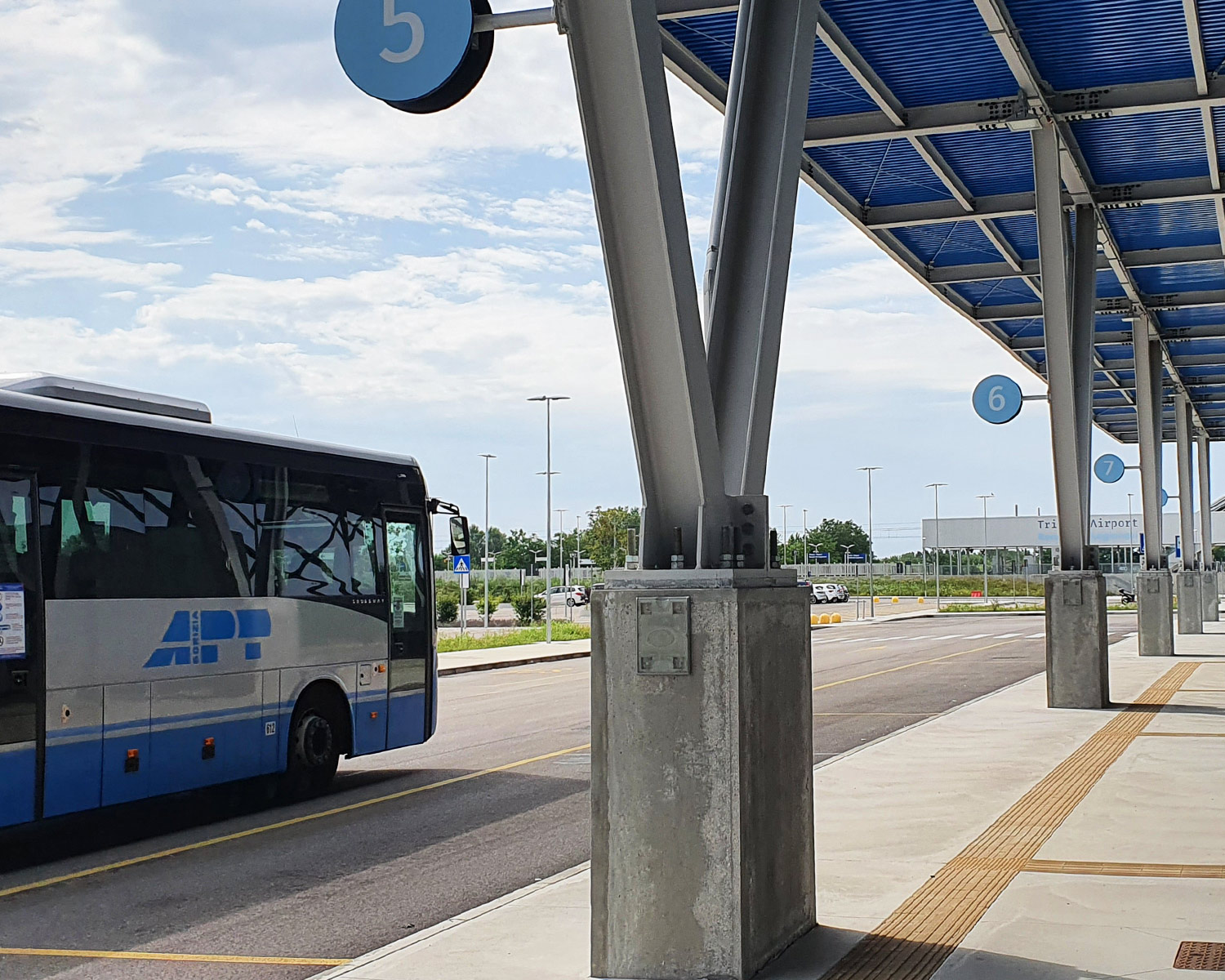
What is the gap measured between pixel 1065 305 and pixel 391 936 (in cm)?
1425

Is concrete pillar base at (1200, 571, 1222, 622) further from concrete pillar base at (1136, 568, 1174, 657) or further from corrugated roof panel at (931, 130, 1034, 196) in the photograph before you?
corrugated roof panel at (931, 130, 1034, 196)

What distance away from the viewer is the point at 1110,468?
4259 cm

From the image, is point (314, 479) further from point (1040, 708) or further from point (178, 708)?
point (1040, 708)

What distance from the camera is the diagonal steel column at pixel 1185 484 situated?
3853 centimetres

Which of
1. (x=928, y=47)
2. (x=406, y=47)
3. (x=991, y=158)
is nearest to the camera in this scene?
(x=406, y=47)

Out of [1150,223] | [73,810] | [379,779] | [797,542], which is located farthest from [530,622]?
[797,542]

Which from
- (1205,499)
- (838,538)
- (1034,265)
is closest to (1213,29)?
(1034,265)

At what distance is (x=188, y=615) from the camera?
10.6 meters

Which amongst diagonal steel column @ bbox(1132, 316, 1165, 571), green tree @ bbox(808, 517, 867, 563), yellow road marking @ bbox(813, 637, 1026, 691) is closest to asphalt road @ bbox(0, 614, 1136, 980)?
yellow road marking @ bbox(813, 637, 1026, 691)

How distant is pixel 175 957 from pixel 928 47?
41.2 ft

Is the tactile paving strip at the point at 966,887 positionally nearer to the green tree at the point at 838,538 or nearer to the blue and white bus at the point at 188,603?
the blue and white bus at the point at 188,603

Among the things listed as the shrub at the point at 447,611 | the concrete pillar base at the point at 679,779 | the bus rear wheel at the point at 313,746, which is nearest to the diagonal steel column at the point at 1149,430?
the bus rear wheel at the point at 313,746

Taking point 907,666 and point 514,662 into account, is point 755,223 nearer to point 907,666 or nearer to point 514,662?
point 907,666

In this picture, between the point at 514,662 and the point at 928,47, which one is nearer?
the point at 928,47
